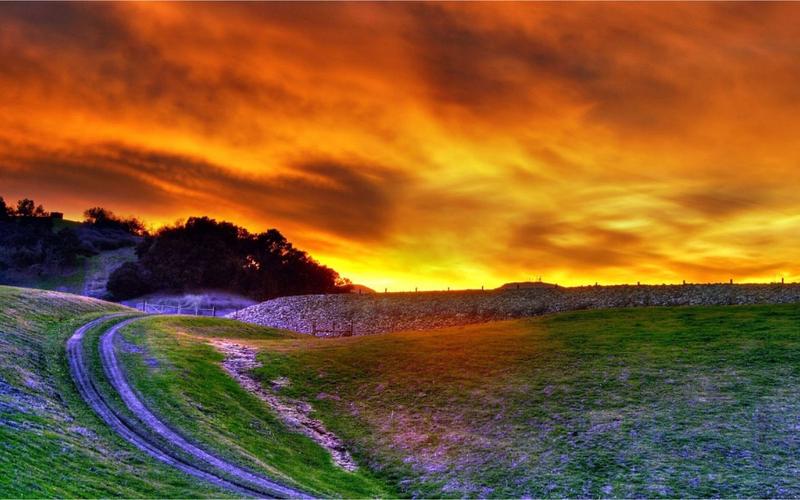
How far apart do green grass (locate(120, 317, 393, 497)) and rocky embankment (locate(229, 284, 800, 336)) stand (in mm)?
41927

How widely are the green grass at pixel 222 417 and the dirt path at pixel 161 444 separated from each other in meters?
1.07

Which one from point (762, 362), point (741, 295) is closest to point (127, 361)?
Result: point (762, 362)

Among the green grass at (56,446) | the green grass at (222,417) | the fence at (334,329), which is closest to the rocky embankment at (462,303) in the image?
the fence at (334,329)

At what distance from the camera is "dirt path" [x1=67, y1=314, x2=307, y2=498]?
101 ft

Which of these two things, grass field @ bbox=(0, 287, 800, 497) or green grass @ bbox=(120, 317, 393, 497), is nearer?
grass field @ bbox=(0, 287, 800, 497)

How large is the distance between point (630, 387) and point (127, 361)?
40.6m

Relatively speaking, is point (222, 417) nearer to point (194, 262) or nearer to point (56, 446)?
point (56, 446)

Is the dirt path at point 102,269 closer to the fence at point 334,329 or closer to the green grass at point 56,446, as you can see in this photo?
the fence at point 334,329

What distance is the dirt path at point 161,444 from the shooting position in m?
30.9

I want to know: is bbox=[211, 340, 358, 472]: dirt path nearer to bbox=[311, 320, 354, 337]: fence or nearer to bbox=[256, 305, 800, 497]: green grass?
bbox=[256, 305, 800, 497]: green grass

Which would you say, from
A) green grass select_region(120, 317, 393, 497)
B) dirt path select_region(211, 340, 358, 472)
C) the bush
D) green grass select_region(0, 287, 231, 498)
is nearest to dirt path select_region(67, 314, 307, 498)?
green grass select_region(0, 287, 231, 498)

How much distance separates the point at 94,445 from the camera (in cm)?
3084

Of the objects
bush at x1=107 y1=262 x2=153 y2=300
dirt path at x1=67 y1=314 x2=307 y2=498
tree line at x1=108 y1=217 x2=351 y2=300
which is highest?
tree line at x1=108 y1=217 x2=351 y2=300

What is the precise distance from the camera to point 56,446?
28344 mm
